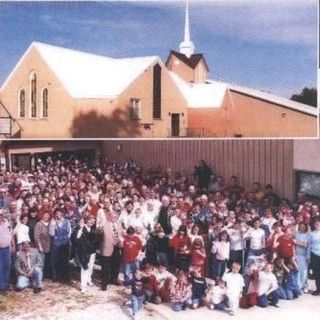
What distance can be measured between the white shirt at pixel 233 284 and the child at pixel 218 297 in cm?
6

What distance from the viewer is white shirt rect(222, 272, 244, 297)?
5941 millimetres

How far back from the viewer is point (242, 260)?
267 inches

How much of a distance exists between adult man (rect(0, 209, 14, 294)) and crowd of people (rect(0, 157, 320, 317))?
0.01 metres

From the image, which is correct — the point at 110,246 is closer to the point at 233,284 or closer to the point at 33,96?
the point at 233,284

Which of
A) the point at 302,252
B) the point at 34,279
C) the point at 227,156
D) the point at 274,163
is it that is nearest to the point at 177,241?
the point at 302,252

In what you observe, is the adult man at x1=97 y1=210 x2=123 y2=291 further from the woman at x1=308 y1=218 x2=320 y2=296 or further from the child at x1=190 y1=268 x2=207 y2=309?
the woman at x1=308 y1=218 x2=320 y2=296

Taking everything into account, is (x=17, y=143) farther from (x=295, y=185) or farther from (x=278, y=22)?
(x=278, y=22)

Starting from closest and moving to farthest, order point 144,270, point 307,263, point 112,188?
1. point 144,270
2. point 307,263
3. point 112,188

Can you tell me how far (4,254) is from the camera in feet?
21.0

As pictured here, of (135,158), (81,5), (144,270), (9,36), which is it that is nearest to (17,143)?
(135,158)

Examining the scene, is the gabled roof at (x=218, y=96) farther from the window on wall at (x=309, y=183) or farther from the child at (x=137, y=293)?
the child at (x=137, y=293)

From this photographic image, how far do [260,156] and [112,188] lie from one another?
2.98 meters

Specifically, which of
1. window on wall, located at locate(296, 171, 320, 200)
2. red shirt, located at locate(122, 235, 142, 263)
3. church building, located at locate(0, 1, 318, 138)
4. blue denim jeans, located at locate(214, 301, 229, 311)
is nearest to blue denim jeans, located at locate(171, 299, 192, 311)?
blue denim jeans, located at locate(214, 301, 229, 311)

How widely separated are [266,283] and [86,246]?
2305mm
